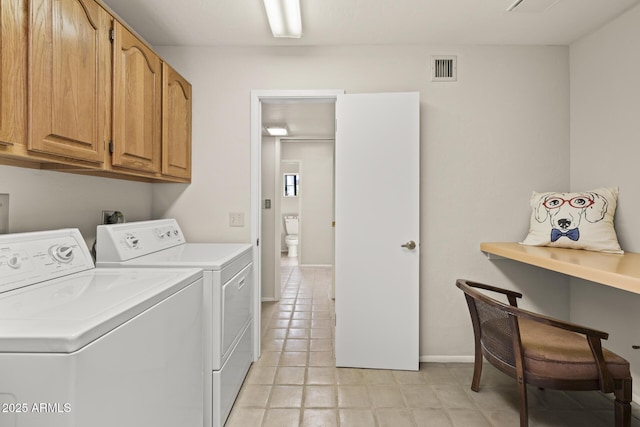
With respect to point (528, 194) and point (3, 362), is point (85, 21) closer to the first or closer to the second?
point (3, 362)

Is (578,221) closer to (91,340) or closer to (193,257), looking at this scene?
(193,257)

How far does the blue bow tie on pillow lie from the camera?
2.12 metres

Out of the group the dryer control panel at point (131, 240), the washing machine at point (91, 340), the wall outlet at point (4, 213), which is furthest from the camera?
the dryer control panel at point (131, 240)

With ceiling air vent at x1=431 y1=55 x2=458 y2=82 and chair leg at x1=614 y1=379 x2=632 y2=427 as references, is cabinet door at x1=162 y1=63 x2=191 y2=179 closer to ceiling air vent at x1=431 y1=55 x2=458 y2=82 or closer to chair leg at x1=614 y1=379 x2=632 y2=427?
ceiling air vent at x1=431 y1=55 x2=458 y2=82

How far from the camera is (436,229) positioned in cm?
254

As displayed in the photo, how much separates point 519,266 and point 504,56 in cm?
160

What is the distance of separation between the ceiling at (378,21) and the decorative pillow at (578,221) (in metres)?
1.15

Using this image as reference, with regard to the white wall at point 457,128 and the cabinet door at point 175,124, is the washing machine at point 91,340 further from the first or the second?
the white wall at point 457,128

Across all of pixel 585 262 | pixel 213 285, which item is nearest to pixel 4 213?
pixel 213 285

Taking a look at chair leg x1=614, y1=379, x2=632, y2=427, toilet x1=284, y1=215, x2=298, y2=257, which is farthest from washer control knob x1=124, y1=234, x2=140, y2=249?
toilet x1=284, y1=215, x2=298, y2=257

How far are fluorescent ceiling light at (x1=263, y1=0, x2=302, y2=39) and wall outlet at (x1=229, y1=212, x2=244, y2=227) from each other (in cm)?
131

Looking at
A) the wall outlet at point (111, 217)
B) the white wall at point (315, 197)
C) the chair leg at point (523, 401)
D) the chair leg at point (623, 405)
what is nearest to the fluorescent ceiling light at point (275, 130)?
the white wall at point (315, 197)

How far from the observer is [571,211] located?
215 centimetres

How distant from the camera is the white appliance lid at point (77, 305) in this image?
782 millimetres
